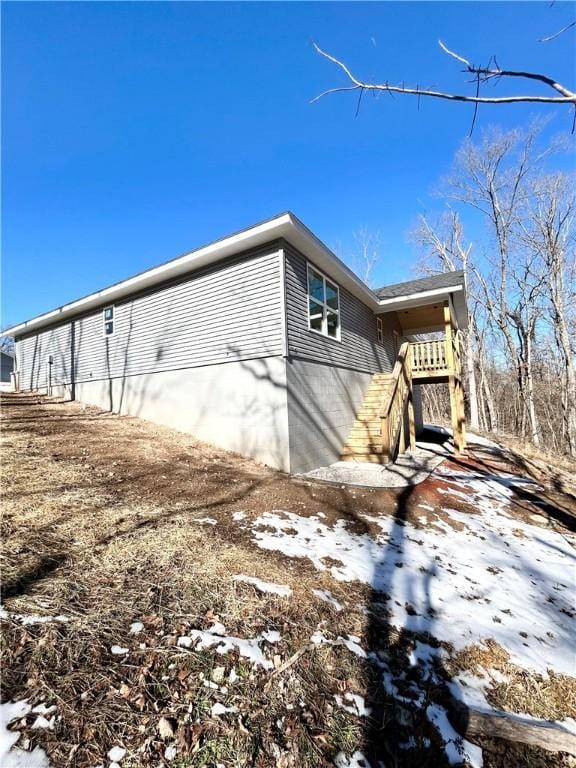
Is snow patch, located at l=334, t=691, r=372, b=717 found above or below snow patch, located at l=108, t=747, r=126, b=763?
below

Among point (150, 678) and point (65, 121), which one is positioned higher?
point (65, 121)

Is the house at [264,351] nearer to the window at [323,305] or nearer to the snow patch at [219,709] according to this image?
the window at [323,305]

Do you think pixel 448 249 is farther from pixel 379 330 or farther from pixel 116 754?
pixel 116 754

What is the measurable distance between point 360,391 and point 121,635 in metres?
8.76

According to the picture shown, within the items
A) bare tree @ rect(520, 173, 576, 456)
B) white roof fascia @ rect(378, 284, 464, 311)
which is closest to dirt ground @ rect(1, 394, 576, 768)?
white roof fascia @ rect(378, 284, 464, 311)

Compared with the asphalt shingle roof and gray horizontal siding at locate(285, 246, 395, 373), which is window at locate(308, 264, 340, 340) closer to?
gray horizontal siding at locate(285, 246, 395, 373)

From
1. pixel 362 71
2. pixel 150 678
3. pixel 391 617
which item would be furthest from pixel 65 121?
pixel 391 617

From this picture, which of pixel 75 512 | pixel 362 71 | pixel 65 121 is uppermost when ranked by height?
pixel 65 121

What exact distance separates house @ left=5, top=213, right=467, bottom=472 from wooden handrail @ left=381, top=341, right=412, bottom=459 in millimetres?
37

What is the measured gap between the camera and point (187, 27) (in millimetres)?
5242

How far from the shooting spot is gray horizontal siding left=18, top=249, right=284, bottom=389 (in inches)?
271

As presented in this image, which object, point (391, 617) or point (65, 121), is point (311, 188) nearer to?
point (65, 121)

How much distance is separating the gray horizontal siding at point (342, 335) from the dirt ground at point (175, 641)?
3.80 meters

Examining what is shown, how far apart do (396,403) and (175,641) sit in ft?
23.6
